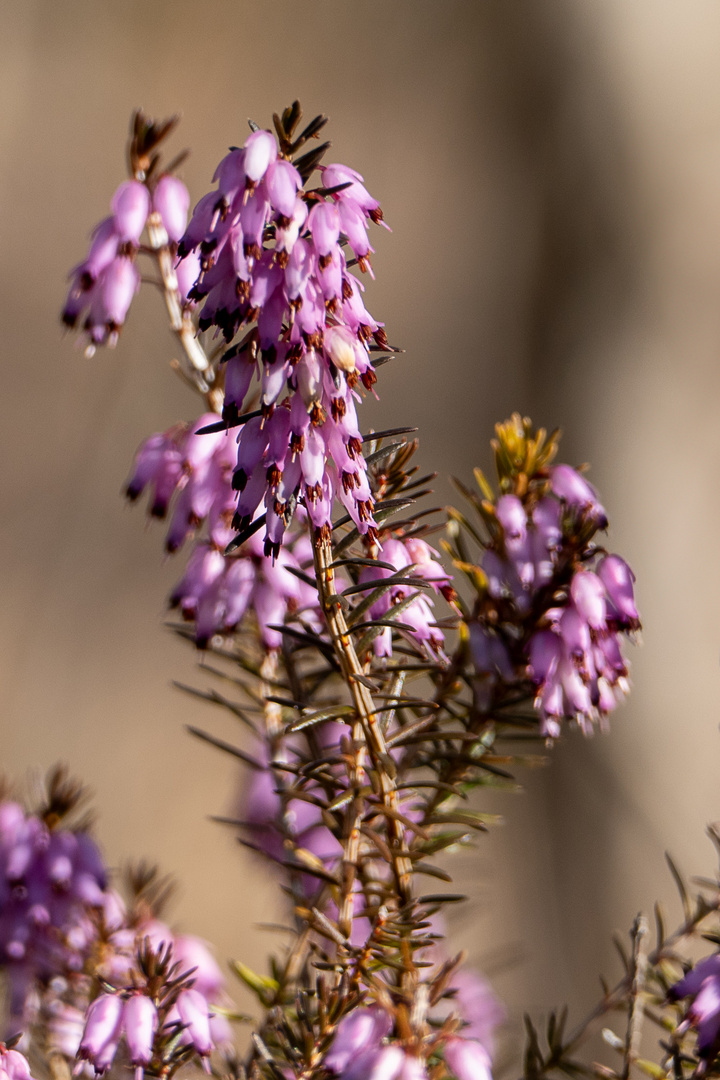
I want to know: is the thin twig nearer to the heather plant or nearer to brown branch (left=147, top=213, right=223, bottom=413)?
the heather plant

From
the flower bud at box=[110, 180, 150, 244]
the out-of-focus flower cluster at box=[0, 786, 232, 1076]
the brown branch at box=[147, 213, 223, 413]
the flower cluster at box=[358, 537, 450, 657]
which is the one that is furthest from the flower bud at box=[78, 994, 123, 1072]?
the flower bud at box=[110, 180, 150, 244]

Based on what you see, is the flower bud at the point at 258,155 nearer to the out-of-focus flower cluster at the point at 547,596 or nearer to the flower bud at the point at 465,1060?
the out-of-focus flower cluster at the point at 547,596

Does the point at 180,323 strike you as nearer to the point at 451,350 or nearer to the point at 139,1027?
the point at 139,1027

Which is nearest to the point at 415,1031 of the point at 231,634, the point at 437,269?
the point at 231,634

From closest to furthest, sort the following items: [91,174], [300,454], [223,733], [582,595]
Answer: [300,454], [582,595], [223,733], [91,174]

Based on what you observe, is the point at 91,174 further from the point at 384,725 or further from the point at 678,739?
the point at 384,725

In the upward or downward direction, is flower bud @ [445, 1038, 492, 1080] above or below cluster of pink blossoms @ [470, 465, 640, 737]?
below

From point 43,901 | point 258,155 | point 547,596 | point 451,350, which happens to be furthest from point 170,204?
point 451,350
